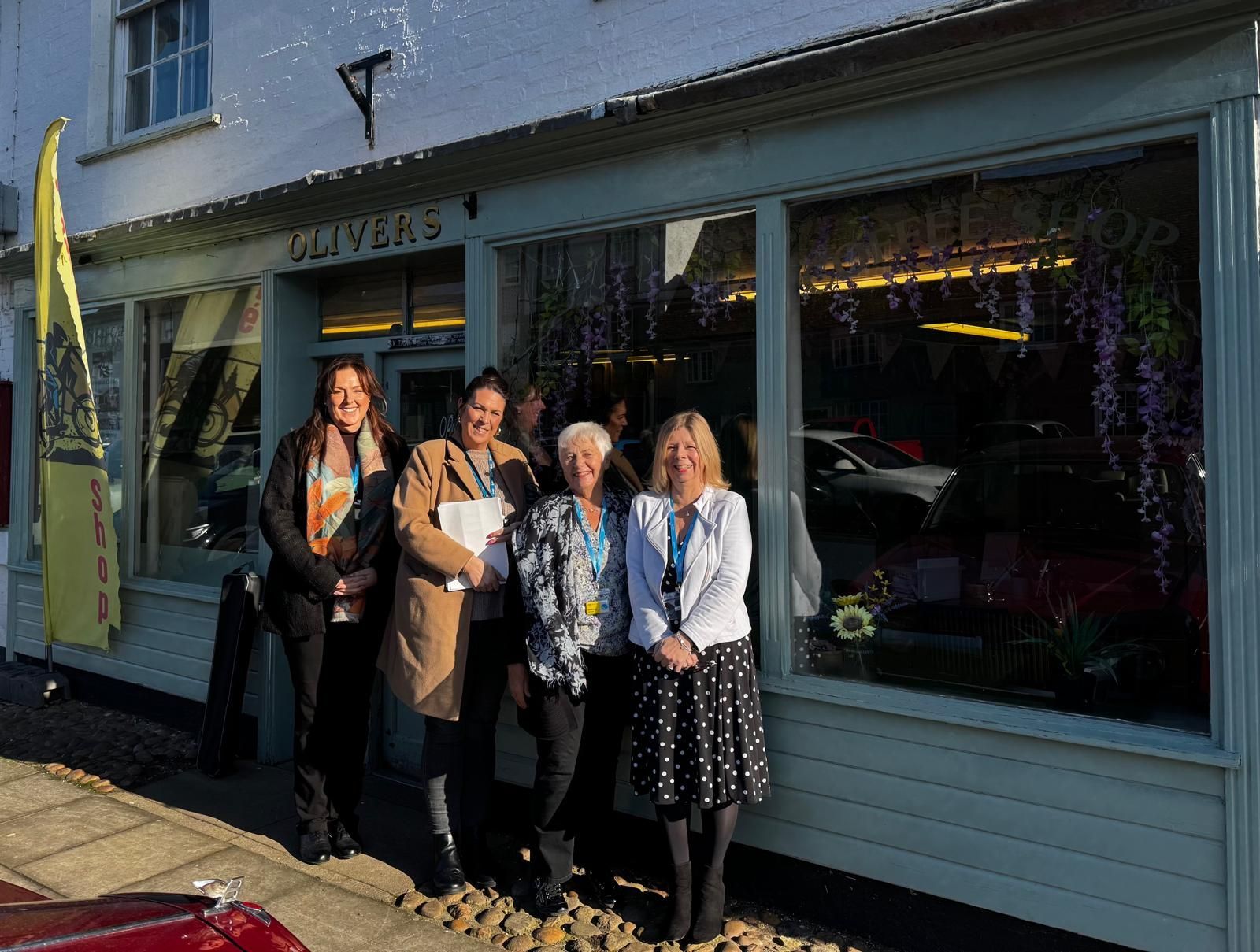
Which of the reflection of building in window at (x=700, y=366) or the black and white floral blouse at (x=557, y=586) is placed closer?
the black and white floral blouse at (x=557, y=586)

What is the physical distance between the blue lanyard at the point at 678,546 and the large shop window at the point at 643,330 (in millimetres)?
566

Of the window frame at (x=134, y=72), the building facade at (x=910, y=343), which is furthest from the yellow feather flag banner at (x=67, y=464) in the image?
the building facade at (x=910, y=343)

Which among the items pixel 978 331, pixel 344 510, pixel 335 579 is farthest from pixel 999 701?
pixel 344 510

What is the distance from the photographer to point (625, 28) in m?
4.75

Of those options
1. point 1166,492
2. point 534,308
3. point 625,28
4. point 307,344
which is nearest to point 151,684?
point 307,344

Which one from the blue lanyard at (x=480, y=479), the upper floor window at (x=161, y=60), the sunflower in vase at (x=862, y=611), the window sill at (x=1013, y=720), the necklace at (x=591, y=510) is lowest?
the window sill at (x=1013, y=720)

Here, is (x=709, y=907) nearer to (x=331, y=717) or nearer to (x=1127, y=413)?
(x=331, y=717)

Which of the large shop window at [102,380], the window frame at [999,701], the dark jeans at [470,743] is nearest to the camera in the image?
the window frame at [999,701]

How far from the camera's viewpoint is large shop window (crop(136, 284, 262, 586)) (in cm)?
638

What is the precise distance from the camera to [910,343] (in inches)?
155

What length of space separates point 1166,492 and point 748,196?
1874mm

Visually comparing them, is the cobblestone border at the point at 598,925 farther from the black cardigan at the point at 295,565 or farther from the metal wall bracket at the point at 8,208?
the metal wall bracket at the point at 8,208

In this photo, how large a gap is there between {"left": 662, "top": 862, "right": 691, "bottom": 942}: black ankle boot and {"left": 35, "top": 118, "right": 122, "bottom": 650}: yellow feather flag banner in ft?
15.1

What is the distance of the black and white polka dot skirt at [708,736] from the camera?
11.8 feet
